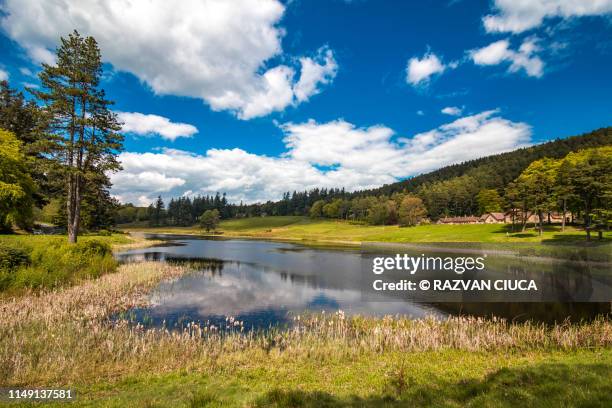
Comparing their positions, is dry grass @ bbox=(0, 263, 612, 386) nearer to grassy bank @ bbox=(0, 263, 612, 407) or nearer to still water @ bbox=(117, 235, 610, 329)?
grassy bank @ bbox=(0, 263, 612, 407)

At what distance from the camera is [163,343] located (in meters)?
14.4

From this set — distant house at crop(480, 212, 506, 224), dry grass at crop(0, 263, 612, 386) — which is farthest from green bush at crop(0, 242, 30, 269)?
distant house at crop(480, 212, 506, 224)

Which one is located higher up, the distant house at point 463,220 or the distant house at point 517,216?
the distant house at point 517,216

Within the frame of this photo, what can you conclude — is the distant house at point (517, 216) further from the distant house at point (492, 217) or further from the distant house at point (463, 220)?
the distant house at point (463, 220)

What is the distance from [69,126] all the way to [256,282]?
26.8 metres

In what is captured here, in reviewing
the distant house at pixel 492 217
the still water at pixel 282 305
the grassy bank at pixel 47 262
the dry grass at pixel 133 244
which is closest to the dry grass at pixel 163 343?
the grassy bank at pixel 47 262

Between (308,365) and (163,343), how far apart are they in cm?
686

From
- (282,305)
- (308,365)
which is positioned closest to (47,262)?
(282,305)

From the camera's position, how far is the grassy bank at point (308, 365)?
8969 millimetres

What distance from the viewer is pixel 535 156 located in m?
186

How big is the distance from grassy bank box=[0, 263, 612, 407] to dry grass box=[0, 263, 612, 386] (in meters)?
0.05

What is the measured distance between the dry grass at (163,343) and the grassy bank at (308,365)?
0.05 m

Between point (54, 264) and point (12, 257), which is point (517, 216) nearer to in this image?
point (54, 264)

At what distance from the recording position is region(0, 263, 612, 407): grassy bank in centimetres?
897
